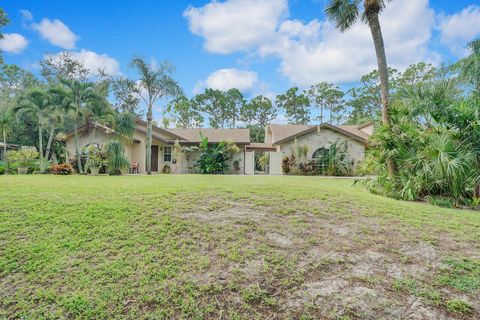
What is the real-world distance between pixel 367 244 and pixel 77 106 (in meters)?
19.7

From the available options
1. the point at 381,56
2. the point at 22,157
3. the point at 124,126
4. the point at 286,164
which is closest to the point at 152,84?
the point at 124,126

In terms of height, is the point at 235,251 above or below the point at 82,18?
below

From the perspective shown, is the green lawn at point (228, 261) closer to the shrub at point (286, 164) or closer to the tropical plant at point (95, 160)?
the tropical plant at point (95, 160)

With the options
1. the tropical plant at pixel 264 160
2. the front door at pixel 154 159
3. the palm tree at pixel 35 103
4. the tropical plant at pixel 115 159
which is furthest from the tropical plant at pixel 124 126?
the tropical plant at pixel 264 160

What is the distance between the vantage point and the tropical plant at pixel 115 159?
17.5 m

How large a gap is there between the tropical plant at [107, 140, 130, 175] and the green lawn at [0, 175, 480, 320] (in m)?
11.3

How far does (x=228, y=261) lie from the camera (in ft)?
13.3

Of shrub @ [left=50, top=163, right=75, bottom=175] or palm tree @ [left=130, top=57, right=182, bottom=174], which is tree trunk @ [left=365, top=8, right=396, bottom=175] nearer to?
palm tree @ [left=130, top=57, right=182, bottom=174]

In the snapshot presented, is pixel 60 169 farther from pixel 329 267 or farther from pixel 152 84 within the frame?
pixel 329 267

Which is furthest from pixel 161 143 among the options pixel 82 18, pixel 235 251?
pixel 235 251

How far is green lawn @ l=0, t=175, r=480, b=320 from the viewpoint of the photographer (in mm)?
3209

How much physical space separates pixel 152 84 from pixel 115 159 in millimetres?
6810

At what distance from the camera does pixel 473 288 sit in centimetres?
359

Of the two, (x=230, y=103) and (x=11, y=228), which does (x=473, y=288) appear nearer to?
(x=11, y=228)
